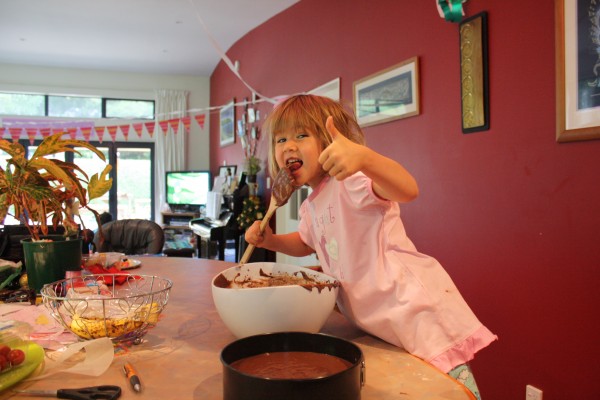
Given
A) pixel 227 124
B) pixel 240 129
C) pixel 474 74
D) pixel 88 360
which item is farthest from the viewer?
pixel 227 124

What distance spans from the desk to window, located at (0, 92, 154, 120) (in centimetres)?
742

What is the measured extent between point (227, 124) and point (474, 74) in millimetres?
4996

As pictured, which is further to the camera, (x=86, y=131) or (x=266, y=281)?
(x=86, y=131)

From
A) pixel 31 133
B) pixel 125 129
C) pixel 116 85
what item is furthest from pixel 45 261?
pixel 116 85

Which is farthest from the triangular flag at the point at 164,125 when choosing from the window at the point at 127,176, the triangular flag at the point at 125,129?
the triangular flag at the point at 125,129

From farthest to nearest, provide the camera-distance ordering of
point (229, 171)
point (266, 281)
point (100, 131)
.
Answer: point (100, 131) < point (229, 171) < point (266, 281)

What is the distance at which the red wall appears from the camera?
5.83ft

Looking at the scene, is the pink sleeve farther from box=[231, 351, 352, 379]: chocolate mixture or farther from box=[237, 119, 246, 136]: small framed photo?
box=[237, 119, 246, 136]: small framed photo

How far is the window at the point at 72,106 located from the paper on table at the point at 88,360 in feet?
25.2

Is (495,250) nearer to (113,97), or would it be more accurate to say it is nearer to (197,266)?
(197,266)

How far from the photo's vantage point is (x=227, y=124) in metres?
6.82

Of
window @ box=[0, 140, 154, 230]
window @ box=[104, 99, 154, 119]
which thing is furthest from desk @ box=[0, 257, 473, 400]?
window @ box=[104, 99, 154, 119]

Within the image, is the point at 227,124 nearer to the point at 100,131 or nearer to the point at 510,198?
the point at 100,131

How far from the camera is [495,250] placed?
2.15 m
